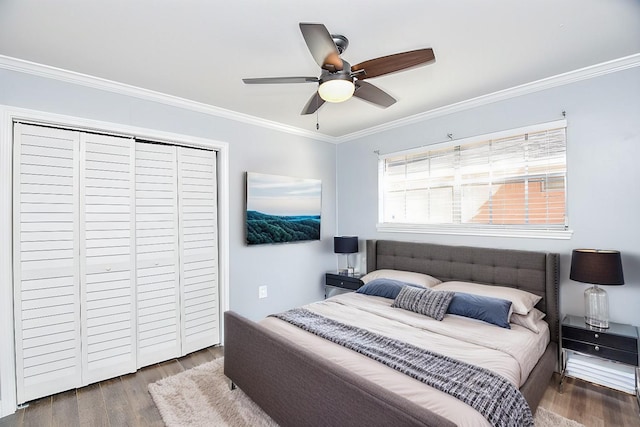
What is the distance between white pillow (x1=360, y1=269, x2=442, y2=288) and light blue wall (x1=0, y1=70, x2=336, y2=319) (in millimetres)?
992

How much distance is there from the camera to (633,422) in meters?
2.02

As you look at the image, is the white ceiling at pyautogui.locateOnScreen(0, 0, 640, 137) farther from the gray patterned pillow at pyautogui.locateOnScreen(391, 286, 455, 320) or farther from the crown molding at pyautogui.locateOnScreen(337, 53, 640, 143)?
the gray patterned pillow at pyautogui.locateOnScreen(391, 286, 455, 320)

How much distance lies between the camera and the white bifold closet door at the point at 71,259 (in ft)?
7.64

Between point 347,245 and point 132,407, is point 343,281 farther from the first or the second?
point 132,407

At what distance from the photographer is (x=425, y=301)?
2.65 m

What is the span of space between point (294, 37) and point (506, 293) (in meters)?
2.62

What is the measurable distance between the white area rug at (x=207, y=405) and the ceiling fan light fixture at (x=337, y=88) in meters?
2.20

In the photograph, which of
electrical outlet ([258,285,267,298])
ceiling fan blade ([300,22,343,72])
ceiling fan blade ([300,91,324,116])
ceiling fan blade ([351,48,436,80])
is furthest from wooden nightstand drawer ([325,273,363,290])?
ceiling fan blade ([300,22,343,72])

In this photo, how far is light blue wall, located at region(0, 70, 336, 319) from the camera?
2.46 m

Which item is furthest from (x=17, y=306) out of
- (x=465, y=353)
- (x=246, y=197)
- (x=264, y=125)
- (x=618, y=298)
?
(x=618, y=298)

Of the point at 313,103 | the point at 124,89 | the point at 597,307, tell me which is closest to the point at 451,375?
the point at 597,307

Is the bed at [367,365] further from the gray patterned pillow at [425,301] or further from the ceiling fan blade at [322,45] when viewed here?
the ceiling fan blade at [322,45]

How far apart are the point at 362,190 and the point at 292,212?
1.05 m

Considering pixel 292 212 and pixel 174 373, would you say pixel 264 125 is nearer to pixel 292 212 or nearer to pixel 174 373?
pixel 292 212
